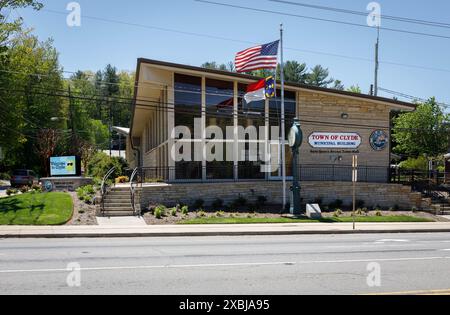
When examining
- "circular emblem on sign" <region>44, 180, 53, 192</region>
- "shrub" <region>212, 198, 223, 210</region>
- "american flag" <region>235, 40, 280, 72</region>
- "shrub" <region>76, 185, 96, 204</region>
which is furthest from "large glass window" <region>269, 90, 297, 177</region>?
"circular emblem on sign" <region>44, 180, 53, 192</region>

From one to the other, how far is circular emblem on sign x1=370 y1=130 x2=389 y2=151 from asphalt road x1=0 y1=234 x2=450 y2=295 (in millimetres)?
15662

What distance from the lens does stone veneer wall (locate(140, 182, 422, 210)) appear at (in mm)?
27156

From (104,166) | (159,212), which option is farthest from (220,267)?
(104,166)

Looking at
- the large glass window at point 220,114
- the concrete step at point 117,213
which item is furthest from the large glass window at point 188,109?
the concrete step at point 117,213

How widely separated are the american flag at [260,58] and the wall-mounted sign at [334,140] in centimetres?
675

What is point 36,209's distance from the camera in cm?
2395

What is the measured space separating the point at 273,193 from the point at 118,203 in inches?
334

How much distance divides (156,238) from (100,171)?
18350 millimetres

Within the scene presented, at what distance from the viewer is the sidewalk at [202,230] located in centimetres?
1931

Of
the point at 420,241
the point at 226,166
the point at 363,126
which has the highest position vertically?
the point at 363,126

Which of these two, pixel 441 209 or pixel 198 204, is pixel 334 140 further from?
pixel 198 204

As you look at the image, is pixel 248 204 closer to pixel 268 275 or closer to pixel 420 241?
pixel 420 241
